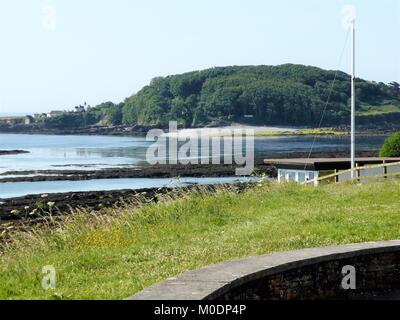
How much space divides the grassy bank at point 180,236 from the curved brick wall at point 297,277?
102cm

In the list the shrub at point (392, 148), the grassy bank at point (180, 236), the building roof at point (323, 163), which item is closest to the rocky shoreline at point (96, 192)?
the shrub at point (392, 148)

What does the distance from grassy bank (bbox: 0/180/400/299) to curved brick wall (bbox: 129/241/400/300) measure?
1016 mm

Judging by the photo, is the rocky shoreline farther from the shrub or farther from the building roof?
the building roof

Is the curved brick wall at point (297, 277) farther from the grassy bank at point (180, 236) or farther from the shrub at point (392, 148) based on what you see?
the shrub at point (392, 148)

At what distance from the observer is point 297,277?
8.55 meters

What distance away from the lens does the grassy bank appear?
9055 millimetres

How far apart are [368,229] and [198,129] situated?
182 meters

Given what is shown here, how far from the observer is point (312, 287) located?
8695mm

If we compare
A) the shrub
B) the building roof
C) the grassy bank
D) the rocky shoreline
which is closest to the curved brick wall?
the grassy bank

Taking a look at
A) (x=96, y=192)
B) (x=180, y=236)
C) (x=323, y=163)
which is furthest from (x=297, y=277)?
(x=96, y=192)

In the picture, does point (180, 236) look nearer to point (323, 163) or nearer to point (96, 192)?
point (323, 163)

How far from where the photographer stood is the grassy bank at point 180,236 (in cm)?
905
